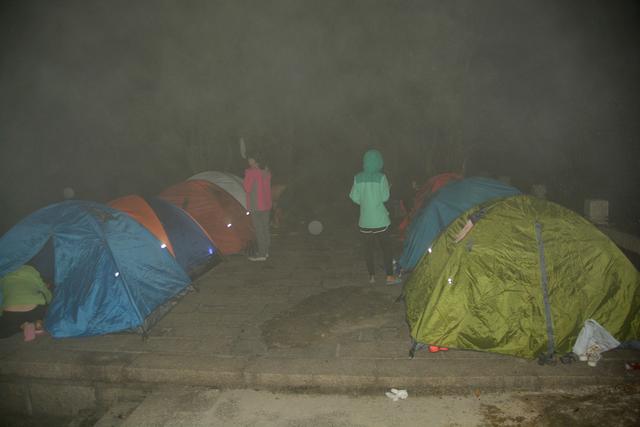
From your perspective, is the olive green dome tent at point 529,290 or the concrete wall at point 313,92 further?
the concrete wall at point 313,92

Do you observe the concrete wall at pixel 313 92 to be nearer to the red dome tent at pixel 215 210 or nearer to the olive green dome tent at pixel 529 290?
the olive green dome tent at pixel 529 290

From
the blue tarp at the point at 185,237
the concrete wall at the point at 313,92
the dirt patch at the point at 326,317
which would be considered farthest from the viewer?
the concrete wall at the point at 313,92

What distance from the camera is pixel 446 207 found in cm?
514

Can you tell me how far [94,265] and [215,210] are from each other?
8.60ft

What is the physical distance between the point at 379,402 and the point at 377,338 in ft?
2.67

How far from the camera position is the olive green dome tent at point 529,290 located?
3.44m

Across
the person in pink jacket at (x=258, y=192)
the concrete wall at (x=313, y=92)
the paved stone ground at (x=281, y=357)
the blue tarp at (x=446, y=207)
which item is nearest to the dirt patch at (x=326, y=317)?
the paved stone ground at (x=281, y=357)

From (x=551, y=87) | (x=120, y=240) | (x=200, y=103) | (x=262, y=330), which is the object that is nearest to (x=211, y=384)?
(x=262, y=330)

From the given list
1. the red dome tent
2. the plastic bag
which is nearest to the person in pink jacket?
the red dome tent

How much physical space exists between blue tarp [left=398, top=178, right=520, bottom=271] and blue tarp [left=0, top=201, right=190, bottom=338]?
9.77 feet

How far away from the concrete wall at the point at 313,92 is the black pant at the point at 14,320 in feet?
21.2

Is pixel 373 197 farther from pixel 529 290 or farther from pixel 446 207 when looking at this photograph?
pixel 529 290

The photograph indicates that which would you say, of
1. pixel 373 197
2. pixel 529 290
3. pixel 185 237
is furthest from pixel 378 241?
pixel 185 237

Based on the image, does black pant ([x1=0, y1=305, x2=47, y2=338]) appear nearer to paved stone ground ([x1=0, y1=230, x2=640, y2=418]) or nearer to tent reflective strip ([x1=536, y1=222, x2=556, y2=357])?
paved stone ground ([x1=0, y1=230, x2=640, y2=418])
